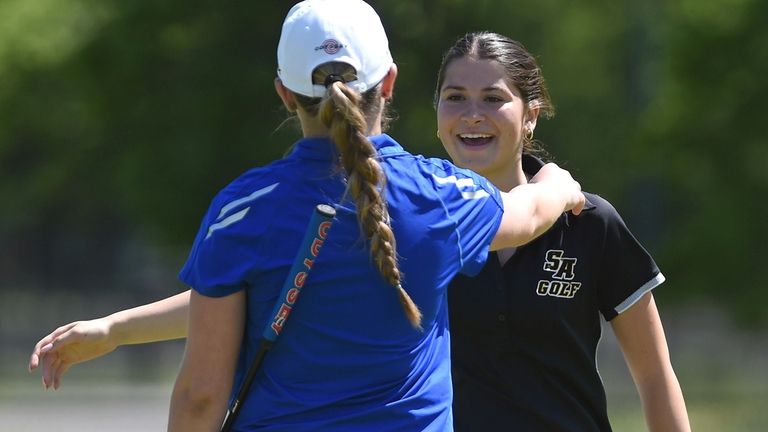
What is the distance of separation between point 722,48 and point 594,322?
42.4ft

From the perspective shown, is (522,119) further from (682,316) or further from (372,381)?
(682,316)

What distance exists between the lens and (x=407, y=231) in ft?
9.82

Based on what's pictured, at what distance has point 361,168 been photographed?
9.64 ft

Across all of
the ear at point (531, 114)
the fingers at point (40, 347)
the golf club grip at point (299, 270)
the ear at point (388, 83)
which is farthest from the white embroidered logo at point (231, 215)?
the ear at point (531, 114)

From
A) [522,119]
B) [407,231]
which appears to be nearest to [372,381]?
[407,231]

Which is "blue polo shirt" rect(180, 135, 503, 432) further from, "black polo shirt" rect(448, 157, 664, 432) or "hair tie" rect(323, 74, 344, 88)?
"black polo shirt" rect(448, 157, 664, 432)

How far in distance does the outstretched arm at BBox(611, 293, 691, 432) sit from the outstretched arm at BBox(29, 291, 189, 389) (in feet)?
4.44

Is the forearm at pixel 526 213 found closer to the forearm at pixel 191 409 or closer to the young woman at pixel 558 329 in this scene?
the young woman at pixel 558 329

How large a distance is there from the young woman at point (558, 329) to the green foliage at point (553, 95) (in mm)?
11885

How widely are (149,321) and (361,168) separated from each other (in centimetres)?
82

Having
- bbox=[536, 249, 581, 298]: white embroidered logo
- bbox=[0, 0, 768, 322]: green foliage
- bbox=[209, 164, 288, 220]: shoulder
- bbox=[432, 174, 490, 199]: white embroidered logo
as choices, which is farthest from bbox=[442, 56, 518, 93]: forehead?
bbox=[0, 0, 768, 322]: green foliage

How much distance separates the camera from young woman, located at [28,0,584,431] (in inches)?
114

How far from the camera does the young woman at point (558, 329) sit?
155 inches

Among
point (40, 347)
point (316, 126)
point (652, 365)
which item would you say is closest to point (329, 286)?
point (316, 126)
